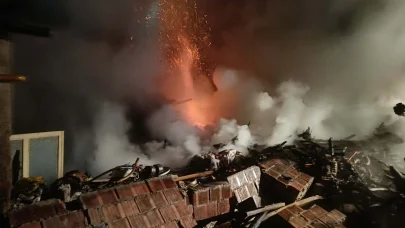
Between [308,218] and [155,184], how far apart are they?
3158 mm

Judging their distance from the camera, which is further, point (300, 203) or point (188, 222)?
point (300, 203)

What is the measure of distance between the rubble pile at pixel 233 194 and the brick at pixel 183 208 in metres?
0.02

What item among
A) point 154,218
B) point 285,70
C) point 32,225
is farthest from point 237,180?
point 285,70

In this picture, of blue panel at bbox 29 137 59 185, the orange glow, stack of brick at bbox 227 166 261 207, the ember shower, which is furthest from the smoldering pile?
the orange glow

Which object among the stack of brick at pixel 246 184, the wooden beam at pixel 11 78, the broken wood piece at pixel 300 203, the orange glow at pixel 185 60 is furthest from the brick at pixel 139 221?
the orange glow at pixel 185 60

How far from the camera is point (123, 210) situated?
184 inches

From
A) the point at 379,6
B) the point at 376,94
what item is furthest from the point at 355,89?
the point at 379,6

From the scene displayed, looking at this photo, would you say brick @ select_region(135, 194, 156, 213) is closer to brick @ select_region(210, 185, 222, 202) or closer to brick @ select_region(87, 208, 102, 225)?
brick @ select_region(87, 208, 102, 225)

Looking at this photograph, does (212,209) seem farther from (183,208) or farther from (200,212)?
(183,208)

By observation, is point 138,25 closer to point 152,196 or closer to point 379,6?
point 152,196

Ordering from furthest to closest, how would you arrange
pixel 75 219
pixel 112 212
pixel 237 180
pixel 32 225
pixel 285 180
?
pixel 285 180 < pixel 237 180 < pixel 112 212 < pixel 75 219 < pixel 32 225

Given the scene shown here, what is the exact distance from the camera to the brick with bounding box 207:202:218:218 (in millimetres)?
5520

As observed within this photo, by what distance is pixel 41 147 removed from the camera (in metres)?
6.11

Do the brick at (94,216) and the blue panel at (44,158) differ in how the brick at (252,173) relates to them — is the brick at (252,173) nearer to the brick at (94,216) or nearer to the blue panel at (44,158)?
the brick at (94,216)
